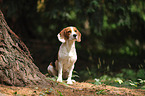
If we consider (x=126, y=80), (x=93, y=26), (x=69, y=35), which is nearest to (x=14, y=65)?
(x=69, y=35)

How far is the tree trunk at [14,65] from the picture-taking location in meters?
3.35

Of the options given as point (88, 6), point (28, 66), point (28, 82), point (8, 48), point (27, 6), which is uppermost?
point (27, 6)

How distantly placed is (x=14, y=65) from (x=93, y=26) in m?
4.99

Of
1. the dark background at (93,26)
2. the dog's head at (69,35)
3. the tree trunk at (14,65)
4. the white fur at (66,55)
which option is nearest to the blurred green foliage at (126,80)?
the dark background at (93,26)

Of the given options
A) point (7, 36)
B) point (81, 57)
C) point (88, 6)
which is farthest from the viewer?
point (81, 57)

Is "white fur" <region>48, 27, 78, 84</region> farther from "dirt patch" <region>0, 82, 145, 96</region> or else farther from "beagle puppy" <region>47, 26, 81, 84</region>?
"dirt patch" <region>0, 82, 145, 96</region>

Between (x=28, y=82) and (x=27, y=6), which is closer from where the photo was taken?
(x=28, y=82)

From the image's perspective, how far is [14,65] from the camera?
348 centimetres

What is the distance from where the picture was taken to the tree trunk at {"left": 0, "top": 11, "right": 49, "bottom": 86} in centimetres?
335

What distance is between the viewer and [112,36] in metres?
13.8

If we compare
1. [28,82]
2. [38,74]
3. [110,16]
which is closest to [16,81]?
[28,82]

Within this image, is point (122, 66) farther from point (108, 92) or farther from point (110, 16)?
point (108, 92)

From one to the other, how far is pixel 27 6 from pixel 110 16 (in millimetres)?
3999

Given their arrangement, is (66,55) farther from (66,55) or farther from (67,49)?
(67,49)
